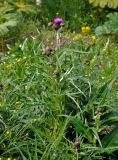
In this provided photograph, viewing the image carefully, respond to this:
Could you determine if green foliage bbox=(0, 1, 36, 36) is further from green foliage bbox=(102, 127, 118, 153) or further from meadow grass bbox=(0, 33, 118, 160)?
green foliage bbox=(102, 127, 118, 153)

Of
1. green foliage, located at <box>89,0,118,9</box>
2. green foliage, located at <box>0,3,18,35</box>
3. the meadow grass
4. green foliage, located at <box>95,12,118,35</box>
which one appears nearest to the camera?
the meadow grass

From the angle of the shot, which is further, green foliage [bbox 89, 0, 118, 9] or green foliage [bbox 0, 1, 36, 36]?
green foliage [bbox 89, 0, 118, 9]

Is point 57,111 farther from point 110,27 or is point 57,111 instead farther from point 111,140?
point 110,27

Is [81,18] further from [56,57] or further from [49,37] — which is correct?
[56,57]

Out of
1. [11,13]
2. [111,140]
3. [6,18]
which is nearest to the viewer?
[111,140]

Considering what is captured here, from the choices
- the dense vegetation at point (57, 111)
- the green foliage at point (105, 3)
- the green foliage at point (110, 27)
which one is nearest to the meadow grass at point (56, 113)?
the dense vegetation at point (57, 111)

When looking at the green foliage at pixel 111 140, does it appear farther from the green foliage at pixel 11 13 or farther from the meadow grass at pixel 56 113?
the green foliage at pixel 11 13

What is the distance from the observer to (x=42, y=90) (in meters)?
3.59

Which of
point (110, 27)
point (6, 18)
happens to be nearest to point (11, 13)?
point (6, 18)

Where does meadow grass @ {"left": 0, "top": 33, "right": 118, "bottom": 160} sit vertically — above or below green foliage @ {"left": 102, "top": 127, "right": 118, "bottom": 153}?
above

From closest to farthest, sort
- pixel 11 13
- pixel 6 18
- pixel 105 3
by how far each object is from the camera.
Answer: pixel 6 18, pixel 11 13, pixel 105 3

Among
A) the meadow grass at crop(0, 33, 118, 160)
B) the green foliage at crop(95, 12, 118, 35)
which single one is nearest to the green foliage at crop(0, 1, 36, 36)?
the green foliage at crop(95, 12, 118, 35)

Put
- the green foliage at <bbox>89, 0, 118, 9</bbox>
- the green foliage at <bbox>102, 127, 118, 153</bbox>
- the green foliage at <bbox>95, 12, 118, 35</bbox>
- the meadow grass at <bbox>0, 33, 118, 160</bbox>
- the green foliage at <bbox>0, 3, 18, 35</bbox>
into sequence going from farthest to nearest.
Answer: the green foliage at <bbox>89, 0, 118, 9</bbox>
the green foliage at <bbox>95, 12, 118, 35</bbox>
the green foliage at <bbox>0, 3, 18, 35</bbox>
the green foliage at <bbox>102, 127, 118, 153</bbox>
the meadow grass at <bbox>0, 33, 118, 160</bbox>

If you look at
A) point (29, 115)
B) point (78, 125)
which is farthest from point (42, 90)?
point (78, 125)
